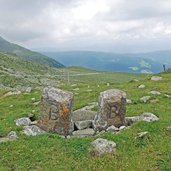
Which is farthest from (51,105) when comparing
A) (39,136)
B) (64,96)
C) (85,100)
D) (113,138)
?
(85,100)

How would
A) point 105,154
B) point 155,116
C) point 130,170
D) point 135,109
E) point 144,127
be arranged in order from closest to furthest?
point 130,170
point 105,154
point 144,127
point 155,116
point 135,109

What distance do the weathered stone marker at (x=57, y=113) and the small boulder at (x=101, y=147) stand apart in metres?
3.96

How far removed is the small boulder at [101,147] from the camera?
52.6ft

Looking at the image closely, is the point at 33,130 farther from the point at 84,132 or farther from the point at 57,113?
the point at 84,132

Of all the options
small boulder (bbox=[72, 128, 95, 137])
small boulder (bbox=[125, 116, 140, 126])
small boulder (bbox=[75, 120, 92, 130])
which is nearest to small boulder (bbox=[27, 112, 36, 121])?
small boulder (bbox=[75, 120, 92, 130])

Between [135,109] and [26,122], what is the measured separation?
7.04 metres

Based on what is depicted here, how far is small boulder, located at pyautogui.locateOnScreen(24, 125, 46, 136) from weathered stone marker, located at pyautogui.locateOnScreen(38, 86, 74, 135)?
423 millimetres

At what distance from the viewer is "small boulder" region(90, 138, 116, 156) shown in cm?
1603

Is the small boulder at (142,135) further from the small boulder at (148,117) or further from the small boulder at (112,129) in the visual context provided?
the small boulder at (148,117)

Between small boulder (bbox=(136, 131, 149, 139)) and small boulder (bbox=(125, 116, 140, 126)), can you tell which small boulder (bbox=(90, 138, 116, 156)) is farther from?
small boulder (bbox=(125, 116, 140, 126))

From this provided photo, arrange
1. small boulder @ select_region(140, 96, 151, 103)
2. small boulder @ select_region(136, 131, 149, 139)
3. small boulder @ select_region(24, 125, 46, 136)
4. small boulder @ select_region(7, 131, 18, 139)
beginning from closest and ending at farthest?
small boulder @ select_region(136, 131, 149, 139), small boulder @ select_region(7, 131, 18, 139), small boulder @ select_region(24, 125, 46, 136), small boulder @ select_region(140, 96, 151, 103)

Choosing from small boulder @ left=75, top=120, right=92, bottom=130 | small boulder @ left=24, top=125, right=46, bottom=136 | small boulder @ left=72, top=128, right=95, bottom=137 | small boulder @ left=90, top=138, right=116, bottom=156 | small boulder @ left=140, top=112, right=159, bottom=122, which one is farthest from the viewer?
small boulder @ left=75, top=120, right=92, bottom=130

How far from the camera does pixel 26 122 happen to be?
22.5 metres

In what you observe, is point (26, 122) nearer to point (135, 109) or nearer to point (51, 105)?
point (51, 105)
